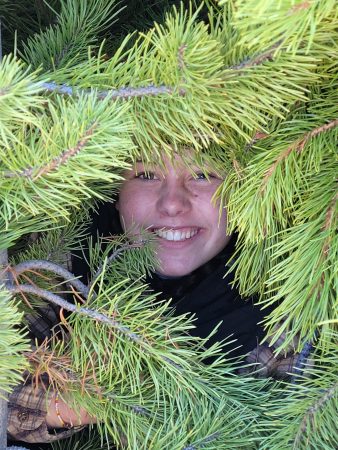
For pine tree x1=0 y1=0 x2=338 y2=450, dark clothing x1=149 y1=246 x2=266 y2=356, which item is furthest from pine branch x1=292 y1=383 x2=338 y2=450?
dark clothing x1=149 y1=246 x2=266 y2=356

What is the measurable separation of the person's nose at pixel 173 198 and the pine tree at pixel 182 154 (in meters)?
0.19

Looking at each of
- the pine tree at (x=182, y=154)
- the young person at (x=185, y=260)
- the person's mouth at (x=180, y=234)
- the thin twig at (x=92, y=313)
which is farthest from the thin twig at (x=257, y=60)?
the person's mouth at (x=180, y=234)

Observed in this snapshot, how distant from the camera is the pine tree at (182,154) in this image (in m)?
0.49

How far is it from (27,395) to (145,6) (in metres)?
0.55

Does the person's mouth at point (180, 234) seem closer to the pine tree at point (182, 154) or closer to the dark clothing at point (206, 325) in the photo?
the dark clothing at point (206, 325)

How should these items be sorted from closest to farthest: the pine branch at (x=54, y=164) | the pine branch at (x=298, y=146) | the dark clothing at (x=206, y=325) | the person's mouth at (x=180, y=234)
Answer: the pine branch at (x=54, y=164), the pine branch at (x=298, y=146), the dark clothing at (x=206, y=325), the person's mouth at (x=180, y=234)

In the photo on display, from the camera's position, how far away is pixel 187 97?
52 centimetres

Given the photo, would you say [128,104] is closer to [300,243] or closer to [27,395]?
[300,243]

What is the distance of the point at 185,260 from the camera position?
41.9 inches

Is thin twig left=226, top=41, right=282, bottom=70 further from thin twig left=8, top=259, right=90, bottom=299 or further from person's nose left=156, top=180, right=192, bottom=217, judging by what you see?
person's nose left=156, top=180, right=192, bottom=217

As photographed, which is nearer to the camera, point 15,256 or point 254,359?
point 15,256

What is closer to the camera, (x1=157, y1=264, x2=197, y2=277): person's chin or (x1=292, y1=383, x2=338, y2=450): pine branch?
(x1=292, y1=383, x2=338, y2=450): pine branch

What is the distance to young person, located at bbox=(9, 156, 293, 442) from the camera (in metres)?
0.91

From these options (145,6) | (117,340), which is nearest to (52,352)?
(117,340)
